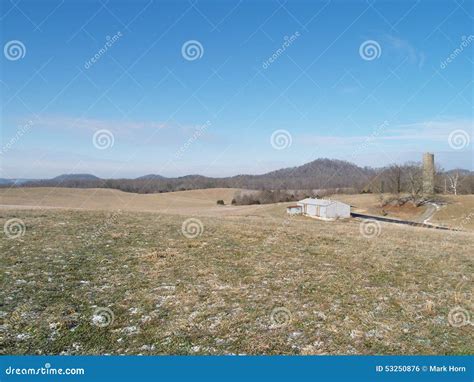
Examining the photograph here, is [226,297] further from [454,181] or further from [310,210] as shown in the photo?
[454,181]

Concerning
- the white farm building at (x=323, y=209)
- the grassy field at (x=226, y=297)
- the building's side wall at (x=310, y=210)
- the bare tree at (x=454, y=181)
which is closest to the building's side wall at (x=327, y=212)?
the white farm building at (x=323, y=209)

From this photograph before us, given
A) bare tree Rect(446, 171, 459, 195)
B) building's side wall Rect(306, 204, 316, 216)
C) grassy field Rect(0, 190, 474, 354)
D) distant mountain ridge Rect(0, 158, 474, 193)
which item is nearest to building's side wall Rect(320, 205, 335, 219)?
building's side wall Rect(306, 204, 316, 216)

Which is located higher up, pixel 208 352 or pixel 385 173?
pixel 385 173

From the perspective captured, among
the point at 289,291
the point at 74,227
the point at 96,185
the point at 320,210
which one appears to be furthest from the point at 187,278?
the point at 96,185

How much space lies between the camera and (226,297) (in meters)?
9.93

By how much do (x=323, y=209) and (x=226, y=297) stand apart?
5867cm

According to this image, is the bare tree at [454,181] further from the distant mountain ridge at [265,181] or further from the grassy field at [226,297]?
the grassy field at [226,297]

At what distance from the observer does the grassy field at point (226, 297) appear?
7641mm

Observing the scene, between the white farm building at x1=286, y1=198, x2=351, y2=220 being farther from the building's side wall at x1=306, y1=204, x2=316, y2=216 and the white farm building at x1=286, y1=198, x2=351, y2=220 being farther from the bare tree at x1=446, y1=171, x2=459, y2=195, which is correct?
the bare tree at x1=446, y1=171, x2=459, y2=195

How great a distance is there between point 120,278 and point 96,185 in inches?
5558

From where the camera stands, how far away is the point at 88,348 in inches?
290

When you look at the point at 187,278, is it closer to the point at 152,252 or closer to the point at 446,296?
the point at 152,252

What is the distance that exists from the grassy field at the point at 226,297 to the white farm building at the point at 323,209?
1933 inches

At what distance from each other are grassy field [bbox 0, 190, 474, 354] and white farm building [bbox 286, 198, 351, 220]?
49104mm
